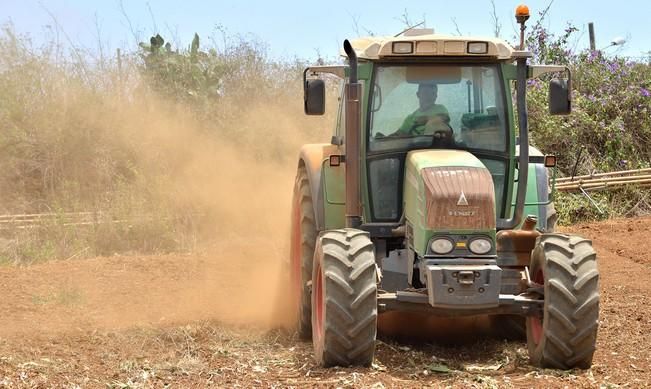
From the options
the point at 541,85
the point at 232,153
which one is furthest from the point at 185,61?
the point at 541,85

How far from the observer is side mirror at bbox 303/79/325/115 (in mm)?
6879

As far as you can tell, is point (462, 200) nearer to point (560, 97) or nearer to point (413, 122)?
point (413, 122)

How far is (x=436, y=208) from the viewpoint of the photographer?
6125 mm

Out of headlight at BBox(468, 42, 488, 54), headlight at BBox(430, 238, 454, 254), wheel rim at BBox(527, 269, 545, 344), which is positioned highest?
headlight at BBox(468, 42, 488, 54)

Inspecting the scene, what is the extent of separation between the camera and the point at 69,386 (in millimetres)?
5750

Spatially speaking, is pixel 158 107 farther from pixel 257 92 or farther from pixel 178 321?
pixel 178 321

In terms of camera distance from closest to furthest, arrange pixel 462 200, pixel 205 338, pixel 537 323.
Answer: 1. pixel 462 200
2. pixel 537 323
3. pixel 205 338

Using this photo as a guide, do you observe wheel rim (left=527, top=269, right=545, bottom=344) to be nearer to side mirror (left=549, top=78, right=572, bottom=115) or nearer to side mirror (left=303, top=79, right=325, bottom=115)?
side mirror (left=549, top=78, right=572, bottom=115)

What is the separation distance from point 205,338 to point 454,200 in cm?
245

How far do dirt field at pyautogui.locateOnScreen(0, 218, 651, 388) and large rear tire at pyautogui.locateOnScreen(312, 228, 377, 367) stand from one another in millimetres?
116

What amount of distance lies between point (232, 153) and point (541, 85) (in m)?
5.68

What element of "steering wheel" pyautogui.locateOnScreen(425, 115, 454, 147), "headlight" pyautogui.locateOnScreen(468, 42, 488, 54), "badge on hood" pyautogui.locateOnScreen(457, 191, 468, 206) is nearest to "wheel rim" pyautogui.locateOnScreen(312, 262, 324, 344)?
"badge on hood" pyautogui.locateOnScreen(457, 191, 468, 206)

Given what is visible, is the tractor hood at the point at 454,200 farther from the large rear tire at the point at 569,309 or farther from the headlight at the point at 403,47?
the headlight at the point at 403,47

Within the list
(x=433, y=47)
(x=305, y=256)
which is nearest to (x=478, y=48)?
(x=433, y=47)
